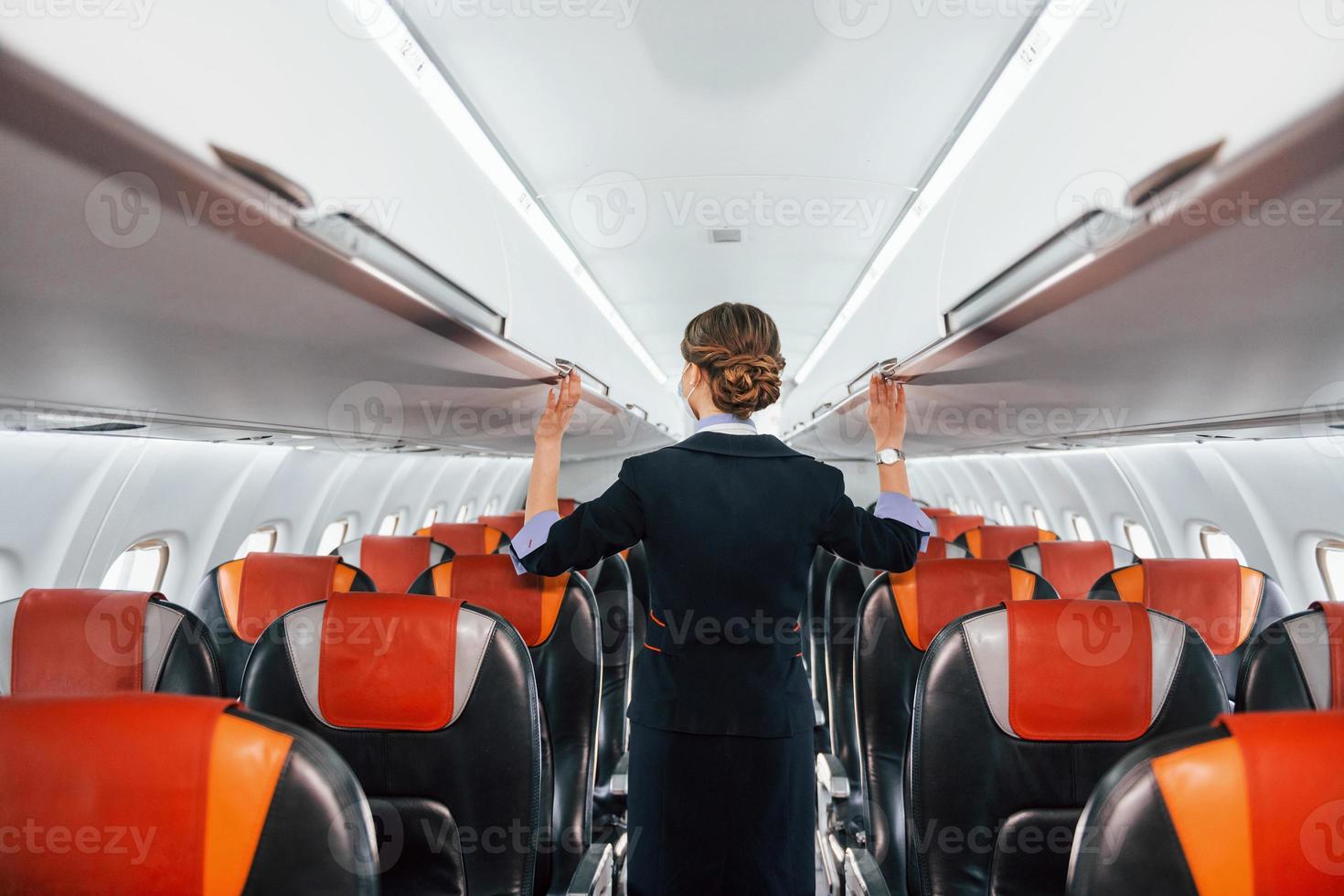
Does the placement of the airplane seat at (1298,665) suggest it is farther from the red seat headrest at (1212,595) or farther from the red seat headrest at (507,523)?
the red seat headrest at (507,523)

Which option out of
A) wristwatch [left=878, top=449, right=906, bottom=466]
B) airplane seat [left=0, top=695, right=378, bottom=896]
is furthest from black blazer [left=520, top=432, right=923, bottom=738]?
airplane seat [left=0, top=695, right=378, bottom=896]

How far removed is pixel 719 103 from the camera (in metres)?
2.68

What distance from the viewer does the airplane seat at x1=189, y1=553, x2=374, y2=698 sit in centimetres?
317

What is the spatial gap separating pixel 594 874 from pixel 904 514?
1.35 metres

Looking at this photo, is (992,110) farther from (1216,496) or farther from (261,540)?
(261,540)

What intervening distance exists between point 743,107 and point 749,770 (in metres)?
2.35

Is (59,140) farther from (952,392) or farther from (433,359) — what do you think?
(952,392)

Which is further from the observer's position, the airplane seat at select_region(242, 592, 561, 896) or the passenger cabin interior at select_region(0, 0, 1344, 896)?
the airplane seat at select_region(242, 592, 561, 896)

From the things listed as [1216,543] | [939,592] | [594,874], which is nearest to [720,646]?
[594,874]

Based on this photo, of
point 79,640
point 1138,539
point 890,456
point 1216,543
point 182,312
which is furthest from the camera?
point 1138,539

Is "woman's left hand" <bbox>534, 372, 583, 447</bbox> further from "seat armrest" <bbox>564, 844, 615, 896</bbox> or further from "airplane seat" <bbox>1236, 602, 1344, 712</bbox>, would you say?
"airplane seat" <bbox>1236, 602, 1344, 712</bbox>

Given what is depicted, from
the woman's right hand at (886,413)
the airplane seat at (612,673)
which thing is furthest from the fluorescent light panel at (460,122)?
the airplane seat at (612,673)

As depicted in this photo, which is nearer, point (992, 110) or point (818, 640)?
point (992, 110)

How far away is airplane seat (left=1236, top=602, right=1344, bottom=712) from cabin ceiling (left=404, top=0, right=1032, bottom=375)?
1887 millimetres
